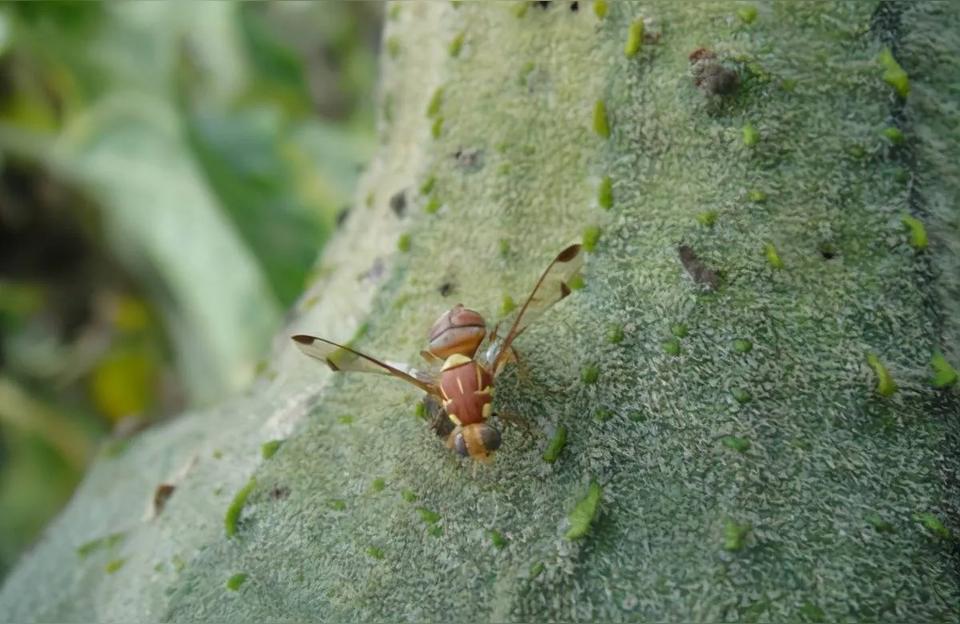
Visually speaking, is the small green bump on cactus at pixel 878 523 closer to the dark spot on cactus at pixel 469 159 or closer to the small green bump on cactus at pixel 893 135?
the small green bump on cactus at pixel 893 135

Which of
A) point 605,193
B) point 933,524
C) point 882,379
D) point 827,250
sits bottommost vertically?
point 933,524

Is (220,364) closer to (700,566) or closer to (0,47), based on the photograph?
(0,47)

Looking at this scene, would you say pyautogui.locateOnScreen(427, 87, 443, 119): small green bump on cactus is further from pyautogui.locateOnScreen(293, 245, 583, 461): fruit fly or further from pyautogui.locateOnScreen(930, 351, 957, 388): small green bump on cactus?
pyautogui.locateOnScreen(930, 351, 957, 388): small green bump on cactus

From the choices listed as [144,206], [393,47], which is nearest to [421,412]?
[393,47]

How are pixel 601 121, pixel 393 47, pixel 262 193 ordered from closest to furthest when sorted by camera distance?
pixel 601 121 < pixel 393 47 < pixel 262 193

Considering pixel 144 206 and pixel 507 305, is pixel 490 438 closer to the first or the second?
pixel 507 305

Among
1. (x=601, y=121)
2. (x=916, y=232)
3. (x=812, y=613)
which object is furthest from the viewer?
(x=601, y=121)

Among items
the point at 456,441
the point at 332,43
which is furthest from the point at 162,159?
the point at 456,441

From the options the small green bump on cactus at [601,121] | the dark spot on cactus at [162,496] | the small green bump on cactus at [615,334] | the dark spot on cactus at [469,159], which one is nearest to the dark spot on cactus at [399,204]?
the dark spot on cactus at [469,159]
